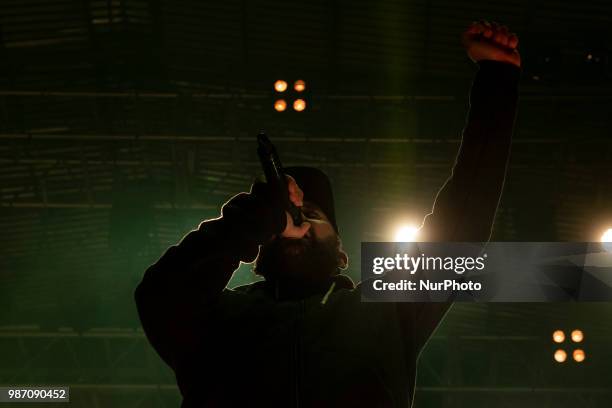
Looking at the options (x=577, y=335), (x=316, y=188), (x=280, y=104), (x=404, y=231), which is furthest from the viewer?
(x=577, y=335)

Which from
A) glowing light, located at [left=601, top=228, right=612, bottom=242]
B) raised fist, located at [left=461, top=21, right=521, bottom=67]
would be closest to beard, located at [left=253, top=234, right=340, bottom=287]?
raised fist, located at [left=461, top=21, right=521, bottom=67]

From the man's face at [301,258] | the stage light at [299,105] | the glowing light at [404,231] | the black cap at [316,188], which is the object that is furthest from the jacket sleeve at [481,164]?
the glowing light at [404,231]

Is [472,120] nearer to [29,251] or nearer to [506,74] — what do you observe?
[506,74]

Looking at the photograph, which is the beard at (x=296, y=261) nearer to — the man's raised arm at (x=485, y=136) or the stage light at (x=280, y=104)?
the man's raised arm at (x=485, y=136)

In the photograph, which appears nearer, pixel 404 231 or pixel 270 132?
pixel 270 132

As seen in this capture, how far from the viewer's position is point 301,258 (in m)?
1.85

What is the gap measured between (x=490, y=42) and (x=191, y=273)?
886 millimetres

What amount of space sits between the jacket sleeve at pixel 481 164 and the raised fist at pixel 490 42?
0.07 feet

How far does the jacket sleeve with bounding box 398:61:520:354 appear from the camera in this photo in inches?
70.4

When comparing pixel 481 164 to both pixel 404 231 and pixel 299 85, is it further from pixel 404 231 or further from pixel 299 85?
pixel 404 231

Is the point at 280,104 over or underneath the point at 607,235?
over

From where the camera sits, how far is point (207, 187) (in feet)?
29.5

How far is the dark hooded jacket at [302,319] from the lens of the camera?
1.55m

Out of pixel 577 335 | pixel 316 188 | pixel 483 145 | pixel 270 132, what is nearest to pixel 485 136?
pixel 483 145
